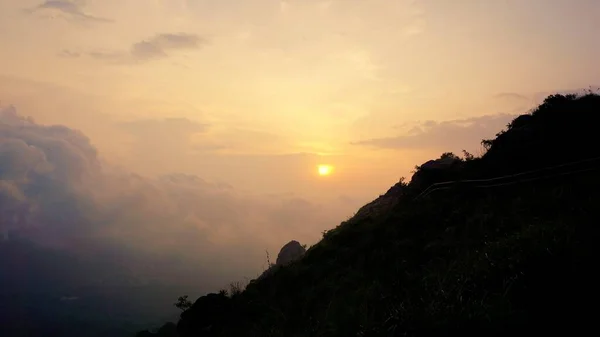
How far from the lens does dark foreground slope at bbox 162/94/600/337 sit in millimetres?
6891

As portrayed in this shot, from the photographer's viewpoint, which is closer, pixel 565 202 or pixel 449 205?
pixel 565 202

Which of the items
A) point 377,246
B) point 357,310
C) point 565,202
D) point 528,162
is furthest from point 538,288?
point 528,162

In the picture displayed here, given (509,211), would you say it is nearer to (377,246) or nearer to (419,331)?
(377,246)

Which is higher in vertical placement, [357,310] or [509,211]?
[509,211]

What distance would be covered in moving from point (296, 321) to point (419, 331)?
7.37 meters

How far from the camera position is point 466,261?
10680 mm

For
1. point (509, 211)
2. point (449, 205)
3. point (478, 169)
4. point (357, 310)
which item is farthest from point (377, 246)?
point (357, 310)

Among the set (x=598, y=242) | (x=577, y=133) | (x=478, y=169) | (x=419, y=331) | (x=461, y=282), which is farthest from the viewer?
(x=478, y=169)

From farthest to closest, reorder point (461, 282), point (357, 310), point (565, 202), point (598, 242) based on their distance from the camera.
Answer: point (565, 202), point (357, 310), point (461, 282), point (598, 242)

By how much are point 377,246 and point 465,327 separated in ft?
39.1

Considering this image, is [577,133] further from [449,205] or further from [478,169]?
[449,205]

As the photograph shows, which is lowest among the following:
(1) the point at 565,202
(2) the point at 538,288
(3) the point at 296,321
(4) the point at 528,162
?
(3) the point at 296,321

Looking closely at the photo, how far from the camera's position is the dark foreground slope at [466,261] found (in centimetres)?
689

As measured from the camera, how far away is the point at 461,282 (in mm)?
8500
